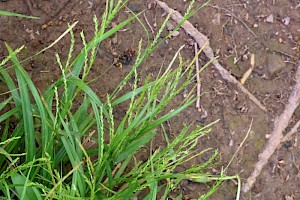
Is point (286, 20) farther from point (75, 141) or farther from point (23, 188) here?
point (23, 188)

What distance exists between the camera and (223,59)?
75.1 inches

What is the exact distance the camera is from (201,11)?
1914 millimetres

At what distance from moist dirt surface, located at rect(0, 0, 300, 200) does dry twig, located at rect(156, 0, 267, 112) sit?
2 centimetres

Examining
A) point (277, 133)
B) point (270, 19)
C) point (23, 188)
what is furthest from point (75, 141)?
point (270, 19)

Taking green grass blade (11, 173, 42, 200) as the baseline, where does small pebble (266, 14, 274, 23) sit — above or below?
above

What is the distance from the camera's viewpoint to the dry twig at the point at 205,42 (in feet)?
6.20

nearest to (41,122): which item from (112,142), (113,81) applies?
(112,142)

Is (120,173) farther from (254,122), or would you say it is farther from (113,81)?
(254,122)

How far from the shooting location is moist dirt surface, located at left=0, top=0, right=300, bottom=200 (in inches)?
70.8

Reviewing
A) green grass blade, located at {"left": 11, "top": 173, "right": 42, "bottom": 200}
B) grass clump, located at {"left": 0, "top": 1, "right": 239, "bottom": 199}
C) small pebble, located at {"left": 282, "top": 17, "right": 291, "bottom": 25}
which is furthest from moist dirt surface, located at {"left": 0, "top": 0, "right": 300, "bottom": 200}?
green grass blade, located at {"left": 11, "top": 173, "right": 42, "bottom": 200}

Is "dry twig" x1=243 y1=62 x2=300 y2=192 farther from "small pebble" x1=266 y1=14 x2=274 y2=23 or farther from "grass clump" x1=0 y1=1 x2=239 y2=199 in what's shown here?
"grass clump" x1=0 y1=1 x2=239 y2=199

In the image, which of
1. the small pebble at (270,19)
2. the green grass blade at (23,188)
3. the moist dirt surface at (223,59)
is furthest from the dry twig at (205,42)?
the green grass blade at (23,188)

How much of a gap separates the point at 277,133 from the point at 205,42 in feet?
1.45

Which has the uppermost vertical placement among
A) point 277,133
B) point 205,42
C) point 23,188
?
point 205,42
